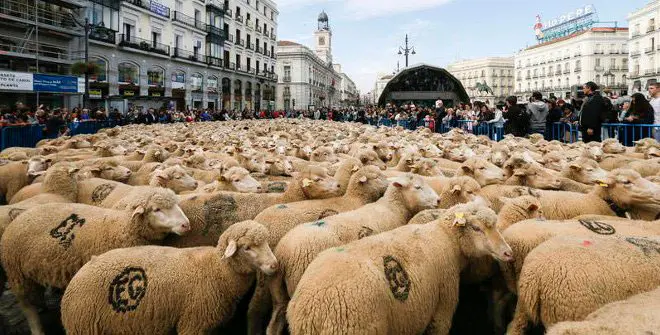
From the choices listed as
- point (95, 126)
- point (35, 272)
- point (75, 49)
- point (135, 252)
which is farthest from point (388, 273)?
point (75, 49)

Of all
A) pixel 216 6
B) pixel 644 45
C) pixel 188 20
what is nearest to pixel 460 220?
pixel 188 20

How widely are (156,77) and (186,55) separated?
653 centimetres

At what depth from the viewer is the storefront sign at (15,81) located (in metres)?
20.7

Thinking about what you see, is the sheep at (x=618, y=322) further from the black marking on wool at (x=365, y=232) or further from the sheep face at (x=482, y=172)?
the sheep face at (x=482, y=172)

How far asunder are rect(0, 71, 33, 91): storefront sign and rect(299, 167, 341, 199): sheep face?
21.4 metres

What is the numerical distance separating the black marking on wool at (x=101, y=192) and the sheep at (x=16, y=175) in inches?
78.7

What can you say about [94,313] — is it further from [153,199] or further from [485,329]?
[485,329]

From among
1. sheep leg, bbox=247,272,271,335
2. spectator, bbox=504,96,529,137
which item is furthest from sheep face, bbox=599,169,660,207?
spectator, bbox=504,96,529,137

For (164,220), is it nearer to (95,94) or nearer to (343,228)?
A: (343,228)

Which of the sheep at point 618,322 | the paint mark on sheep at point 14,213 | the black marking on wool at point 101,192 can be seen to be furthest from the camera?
the black marking on wool at point 101,192

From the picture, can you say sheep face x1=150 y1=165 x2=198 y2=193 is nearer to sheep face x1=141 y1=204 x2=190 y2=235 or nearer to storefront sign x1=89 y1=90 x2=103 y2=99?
sheep face x1=141 y1=204 x2=190 y2=235

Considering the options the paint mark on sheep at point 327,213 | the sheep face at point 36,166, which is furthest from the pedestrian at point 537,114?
the sheep face at point 36,166

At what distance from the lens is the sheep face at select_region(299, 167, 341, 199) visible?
16.2 ft

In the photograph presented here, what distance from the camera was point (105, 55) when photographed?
32.7 m
